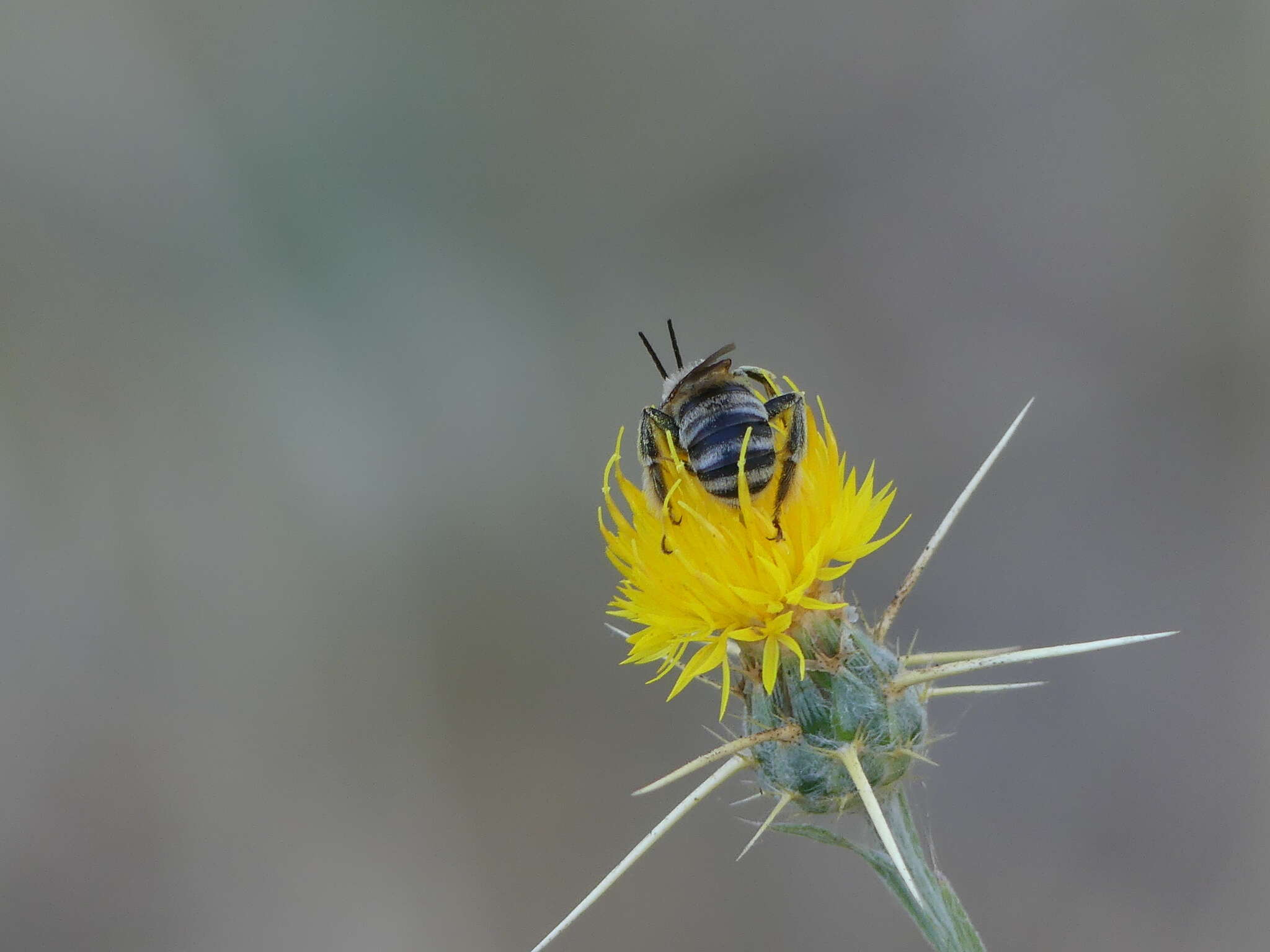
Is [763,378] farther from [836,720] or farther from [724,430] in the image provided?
[836,720]

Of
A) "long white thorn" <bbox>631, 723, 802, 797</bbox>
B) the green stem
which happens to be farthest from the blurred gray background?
"long white thorn" <bbox>631, 723, 802, 797</bbox>

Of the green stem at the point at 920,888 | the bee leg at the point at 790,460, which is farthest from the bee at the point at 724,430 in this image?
the green stem at the point at 920,888

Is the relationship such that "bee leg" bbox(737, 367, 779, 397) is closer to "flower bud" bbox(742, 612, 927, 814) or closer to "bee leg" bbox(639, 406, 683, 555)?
"bee leg" bbox(639, 406, 683, 555)

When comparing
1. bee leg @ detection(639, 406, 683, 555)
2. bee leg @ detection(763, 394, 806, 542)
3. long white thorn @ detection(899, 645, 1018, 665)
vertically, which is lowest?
long white thorn @ detection(899, 645, 1018, 665)

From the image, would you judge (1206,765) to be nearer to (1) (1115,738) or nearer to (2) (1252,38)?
(1) (1115,738)

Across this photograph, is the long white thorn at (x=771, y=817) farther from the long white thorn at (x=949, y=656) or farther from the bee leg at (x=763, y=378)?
the bee leg at (x=763, y=378)

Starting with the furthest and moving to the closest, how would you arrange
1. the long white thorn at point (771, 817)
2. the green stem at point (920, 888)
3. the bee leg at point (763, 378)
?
the bee leg at point (763, 378)
the green stem at point (920, 888)
the long white thorn at point (771, 817)

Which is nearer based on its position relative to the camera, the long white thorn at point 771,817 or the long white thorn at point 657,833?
the long white thorn at point 657,833

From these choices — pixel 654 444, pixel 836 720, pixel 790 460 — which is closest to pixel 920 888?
pixel 836 720
